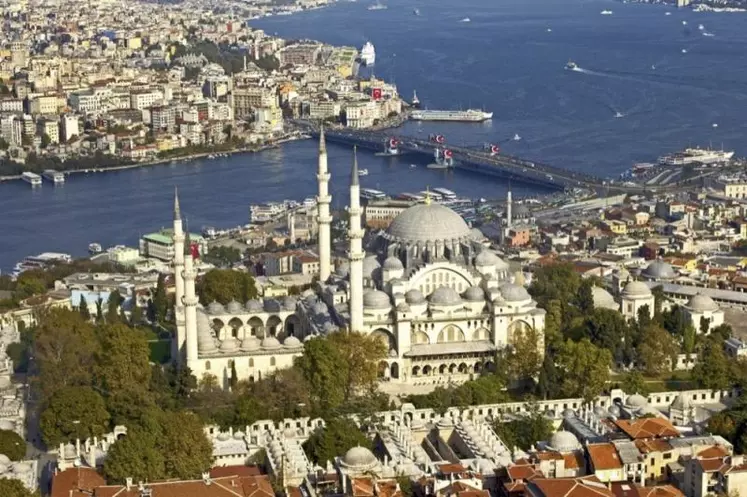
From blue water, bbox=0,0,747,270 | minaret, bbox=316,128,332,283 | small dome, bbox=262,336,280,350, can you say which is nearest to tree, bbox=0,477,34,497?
small dome, bbox=262,336,280,350

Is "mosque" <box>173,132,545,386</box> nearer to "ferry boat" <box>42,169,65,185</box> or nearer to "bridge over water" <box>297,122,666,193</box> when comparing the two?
"bridge over water" <box>297,122,666,193</box>

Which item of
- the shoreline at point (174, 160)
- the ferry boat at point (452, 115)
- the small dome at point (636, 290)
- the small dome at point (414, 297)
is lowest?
the shoreline at point (174, 160)

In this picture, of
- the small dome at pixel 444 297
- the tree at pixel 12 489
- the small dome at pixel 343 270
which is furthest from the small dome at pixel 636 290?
the tree at pixel 12 489

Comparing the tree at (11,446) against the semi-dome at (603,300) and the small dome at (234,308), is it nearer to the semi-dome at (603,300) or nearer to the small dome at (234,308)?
the small dome at (234,308)

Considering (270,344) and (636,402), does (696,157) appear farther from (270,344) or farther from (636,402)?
(636,402)

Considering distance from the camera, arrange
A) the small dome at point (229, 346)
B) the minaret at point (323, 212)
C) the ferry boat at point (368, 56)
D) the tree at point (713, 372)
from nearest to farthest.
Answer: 1. the tree at point (713, 372)
2. the small dome at point (229, 346)
3. the minaret at point (323, 212)
4. the ferry boat at point (368, 56)

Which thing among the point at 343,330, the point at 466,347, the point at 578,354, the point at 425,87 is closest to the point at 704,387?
the point at 578,354

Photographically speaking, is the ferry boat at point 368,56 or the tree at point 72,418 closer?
the tree at point 72,418

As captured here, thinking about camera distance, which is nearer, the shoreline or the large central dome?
the large central dome
